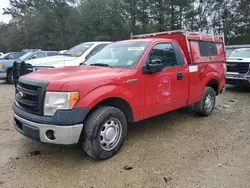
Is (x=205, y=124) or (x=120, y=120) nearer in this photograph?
(x=120, y=120)

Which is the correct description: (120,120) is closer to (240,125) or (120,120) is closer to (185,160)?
(185,160)

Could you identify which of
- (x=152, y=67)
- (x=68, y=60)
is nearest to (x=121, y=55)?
(x=152, y=67)

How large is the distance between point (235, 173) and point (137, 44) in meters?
2.65

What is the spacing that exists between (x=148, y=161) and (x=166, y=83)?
5.05ft

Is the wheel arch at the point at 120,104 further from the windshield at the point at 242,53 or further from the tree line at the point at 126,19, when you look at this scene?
the tree line at the point at 126,19

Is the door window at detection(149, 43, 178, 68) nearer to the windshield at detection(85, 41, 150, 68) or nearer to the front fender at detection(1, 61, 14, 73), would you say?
the windshield at detection(85, 41, 150, 68)

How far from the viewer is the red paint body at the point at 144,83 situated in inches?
130

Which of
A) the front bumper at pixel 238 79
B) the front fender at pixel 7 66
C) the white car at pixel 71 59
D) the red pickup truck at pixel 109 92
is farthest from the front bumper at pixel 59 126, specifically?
the front fender at pixel 7 66

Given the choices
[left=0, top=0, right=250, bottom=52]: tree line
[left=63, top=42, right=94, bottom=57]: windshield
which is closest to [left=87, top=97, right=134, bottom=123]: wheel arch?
[left=63, top=42, right=94, bottom=57]: windshield

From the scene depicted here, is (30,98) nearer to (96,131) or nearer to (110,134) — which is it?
(96,131)

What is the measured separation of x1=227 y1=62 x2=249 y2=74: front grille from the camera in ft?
29.1

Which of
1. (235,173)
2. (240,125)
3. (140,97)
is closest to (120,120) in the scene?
(140,97)

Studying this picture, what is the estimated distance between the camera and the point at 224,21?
1523 inches

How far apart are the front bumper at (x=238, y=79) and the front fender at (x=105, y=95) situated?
21.2ft
